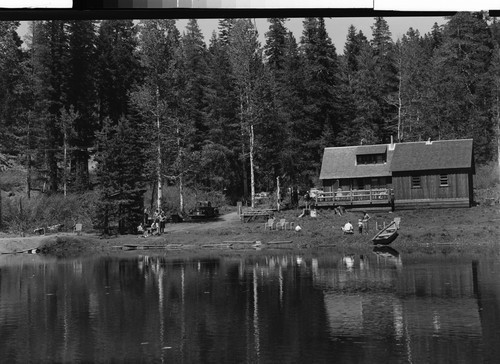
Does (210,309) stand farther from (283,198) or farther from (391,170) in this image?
(391,170)

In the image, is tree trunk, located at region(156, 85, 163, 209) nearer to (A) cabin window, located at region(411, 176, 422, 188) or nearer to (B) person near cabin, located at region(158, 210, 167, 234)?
(B) person near cabin, located at region(158, 210, 167, 234)

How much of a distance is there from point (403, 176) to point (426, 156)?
938 mm

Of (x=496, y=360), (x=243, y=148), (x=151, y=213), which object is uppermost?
(x=243, y=148)

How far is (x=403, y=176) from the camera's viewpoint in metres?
22.2

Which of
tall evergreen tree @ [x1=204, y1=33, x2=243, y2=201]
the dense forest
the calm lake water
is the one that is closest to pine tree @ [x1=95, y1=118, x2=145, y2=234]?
the dense forest

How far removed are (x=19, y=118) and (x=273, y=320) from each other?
9.41 meters

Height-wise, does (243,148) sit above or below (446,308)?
above

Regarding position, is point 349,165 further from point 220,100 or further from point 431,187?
point 220,100

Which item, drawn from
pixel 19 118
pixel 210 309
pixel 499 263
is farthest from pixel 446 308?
pixel 19 118

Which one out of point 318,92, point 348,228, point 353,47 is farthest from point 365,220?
point 353,47

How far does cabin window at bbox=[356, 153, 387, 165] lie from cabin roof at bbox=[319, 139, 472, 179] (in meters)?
0.10

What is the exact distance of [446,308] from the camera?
1185 centimetres

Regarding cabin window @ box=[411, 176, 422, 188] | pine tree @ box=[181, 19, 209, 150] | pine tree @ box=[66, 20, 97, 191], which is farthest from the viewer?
cabin window @ box=[411, 176, 422, 188]

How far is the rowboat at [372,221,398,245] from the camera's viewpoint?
20.0 metres
